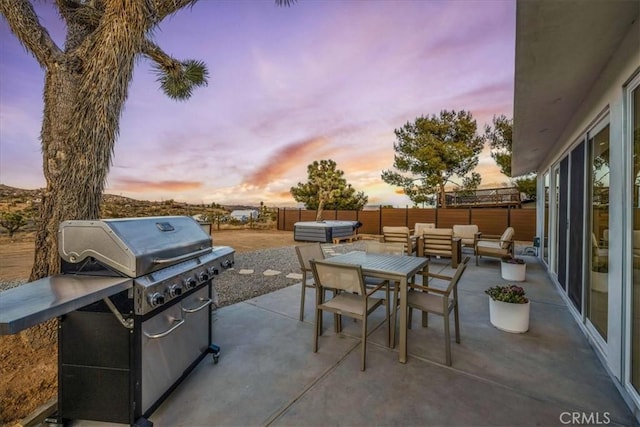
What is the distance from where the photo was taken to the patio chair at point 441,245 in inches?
217

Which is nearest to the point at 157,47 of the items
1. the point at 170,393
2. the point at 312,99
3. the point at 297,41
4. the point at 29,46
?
the point at 29,46

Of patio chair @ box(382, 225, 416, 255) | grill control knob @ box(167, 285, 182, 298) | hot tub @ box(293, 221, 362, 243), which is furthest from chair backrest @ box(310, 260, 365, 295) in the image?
hot tub @ box(293, 221, 362, 243)

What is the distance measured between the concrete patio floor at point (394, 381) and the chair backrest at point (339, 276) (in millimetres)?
600

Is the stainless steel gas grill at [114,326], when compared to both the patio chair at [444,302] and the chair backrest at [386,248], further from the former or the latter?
the chair backrest at [386,248]

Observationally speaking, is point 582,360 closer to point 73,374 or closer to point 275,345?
point 275,345

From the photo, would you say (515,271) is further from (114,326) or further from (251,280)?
(114,326)

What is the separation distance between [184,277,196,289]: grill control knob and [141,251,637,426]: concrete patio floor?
0.74 meters

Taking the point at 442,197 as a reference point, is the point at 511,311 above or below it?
below

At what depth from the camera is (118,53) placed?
222cm

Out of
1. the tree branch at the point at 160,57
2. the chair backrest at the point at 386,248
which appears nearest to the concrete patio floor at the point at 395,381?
the chair backrest at the point at 386,248

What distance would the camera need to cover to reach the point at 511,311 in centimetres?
259

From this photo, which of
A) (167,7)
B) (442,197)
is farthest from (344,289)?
(442,197)

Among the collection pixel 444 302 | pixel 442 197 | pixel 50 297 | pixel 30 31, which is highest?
pixel 30 31

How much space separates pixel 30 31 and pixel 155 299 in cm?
280
